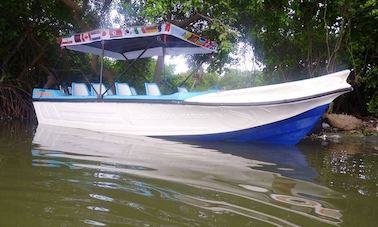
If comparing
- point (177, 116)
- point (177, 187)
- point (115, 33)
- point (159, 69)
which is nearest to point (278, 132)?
point (177, 116)

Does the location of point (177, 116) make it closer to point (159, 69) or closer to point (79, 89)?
point (159, 69)

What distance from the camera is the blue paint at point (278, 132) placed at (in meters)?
5.75

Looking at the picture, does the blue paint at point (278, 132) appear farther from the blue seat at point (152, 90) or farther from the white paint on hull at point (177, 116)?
the blue seat at point (152, 90)

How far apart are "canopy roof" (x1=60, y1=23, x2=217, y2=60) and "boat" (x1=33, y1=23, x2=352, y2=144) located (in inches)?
0.6

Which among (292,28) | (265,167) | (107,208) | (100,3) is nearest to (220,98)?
(265,167)

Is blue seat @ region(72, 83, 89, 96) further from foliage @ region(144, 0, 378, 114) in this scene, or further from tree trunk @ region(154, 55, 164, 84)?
foliage @ region(144, 0, 378, 114)

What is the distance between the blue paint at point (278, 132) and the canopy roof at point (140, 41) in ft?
5.57

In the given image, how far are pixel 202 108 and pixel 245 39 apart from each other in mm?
5850

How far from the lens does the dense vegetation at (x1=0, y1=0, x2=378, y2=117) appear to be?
31.6ft

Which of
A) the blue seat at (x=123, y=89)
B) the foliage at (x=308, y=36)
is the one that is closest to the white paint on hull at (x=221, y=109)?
the blue seat at (x=123, y=89)

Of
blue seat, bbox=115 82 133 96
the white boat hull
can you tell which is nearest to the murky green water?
the white boat hull

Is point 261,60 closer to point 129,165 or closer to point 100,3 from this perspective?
point 100,3

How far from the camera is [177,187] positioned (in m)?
2.88

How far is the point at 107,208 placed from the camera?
230 cm
